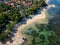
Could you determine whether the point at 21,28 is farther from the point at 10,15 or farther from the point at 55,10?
the point at 55,10

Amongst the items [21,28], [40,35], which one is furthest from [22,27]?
[40,35]

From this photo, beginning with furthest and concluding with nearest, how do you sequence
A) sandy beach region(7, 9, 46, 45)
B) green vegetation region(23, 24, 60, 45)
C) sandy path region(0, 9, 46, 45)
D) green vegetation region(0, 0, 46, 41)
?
green vegetation region(0, 0, 46, 41) < green vegetation region(23, 24, 60, 45) < sandy beach region(7, 9, 46, 45) < sandy path region(0, 9, 46, 45)

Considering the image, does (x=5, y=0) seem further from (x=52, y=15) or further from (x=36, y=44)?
(x=36, y=44)

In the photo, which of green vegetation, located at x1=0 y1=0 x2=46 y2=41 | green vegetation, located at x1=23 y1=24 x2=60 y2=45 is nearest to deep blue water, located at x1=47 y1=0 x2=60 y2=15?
green vegetation, located at x1=0 y1=0 x2=46 y2=41

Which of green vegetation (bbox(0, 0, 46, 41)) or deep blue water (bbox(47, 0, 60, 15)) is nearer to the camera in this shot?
green vegetation (bbox(0, 0, 46, 41))

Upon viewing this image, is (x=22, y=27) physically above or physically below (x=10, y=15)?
below

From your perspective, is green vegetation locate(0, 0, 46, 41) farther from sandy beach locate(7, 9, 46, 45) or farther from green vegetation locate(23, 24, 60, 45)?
green vegetation locate(23, 24, 60, 45)
